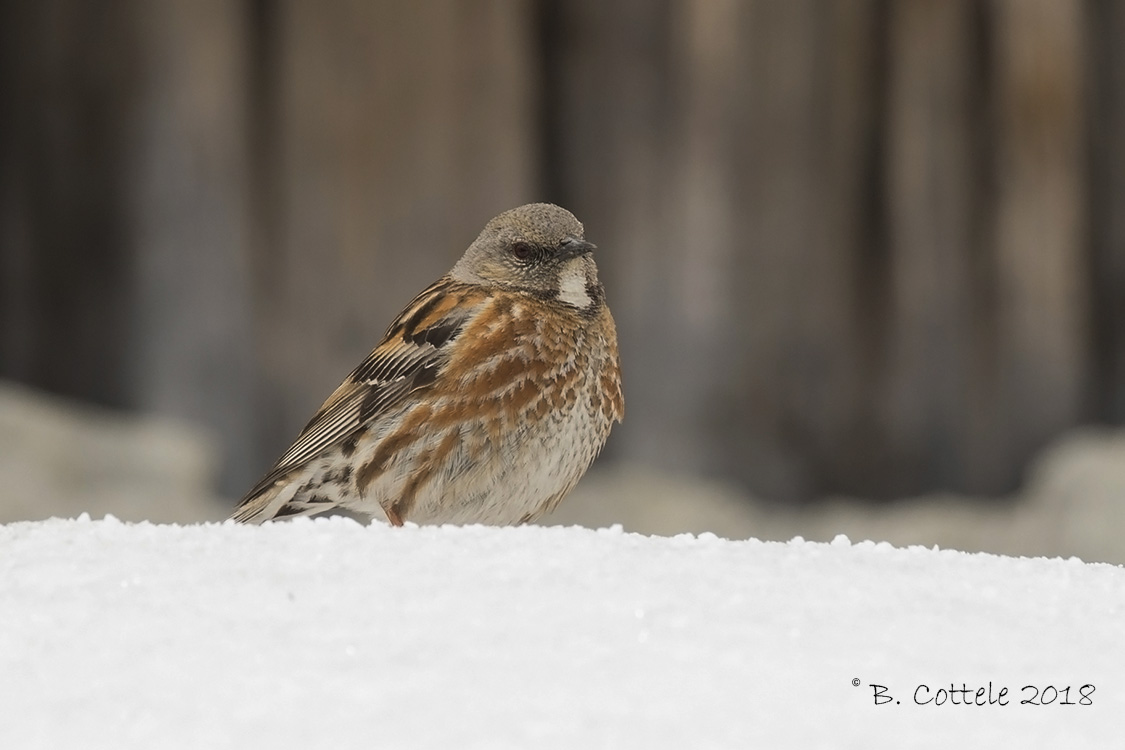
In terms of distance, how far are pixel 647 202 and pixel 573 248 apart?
3.21 feet

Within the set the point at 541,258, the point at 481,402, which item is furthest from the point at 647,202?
the point at 481,402

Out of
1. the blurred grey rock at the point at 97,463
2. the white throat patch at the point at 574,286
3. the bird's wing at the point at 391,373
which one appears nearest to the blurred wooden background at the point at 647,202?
the blurred grey rock at the point at 97,463

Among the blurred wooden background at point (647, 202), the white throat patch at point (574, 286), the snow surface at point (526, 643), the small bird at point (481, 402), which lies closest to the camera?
the snow surface at point (526, 643)

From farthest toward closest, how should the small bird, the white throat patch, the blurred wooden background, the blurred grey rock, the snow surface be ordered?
the blurred wooden background, the blurred grey rock, the white throat patch, the small bird, the snow surface

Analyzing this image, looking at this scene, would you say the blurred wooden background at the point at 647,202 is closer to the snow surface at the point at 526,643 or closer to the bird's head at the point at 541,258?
the bird's head at the point at 541,258

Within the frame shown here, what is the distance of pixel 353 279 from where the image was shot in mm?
4312

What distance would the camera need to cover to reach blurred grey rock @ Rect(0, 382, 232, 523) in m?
4.14

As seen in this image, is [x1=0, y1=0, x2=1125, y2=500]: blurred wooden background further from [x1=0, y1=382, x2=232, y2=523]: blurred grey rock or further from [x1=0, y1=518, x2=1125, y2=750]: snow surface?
[x1=0, y1=518, x2=1125, y2=750]: snow surface

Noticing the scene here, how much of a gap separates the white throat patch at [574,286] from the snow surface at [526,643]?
129 cm

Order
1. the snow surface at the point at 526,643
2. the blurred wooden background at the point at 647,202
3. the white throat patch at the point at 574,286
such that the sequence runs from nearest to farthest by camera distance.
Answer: the snow surface at the point at 526,643
the white throat patch at the point at 574,286
the blurred wooden background at the point at 647,202

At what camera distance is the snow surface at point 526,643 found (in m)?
1.50

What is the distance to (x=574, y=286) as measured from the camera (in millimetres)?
3475

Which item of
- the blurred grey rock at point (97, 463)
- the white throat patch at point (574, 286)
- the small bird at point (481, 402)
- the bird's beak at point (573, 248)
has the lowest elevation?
the blurred grey rock at point (97, 463)

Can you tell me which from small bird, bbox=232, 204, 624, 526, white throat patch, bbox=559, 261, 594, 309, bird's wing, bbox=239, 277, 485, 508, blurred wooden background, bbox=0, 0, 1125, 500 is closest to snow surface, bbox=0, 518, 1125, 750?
small bird, bbox=232, 204, 624, 526
